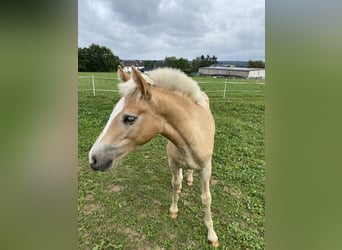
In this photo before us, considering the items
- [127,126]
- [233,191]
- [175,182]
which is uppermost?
[127,126]

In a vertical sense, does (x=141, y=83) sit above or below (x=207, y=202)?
above

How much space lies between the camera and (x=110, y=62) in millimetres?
1073

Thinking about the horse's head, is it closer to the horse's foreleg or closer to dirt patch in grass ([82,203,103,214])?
the horse's foreleg

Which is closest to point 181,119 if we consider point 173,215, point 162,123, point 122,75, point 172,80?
point 162,123

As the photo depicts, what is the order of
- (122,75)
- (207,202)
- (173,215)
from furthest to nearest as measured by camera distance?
(173,215), (207,202), (122,75)

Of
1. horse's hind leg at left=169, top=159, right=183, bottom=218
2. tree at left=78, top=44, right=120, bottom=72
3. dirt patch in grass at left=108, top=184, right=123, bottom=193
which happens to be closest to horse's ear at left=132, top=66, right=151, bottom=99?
tree at left=78, top=44, right=120, bottom=72

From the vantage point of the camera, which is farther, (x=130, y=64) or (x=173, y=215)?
(x=173, y=215)

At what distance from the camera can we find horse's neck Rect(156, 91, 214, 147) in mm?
993

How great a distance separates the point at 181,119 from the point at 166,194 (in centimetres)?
96

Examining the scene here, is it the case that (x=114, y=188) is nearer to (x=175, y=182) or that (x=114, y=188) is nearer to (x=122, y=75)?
(x=175, y=182)

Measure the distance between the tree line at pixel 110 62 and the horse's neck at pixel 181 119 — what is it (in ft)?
0.62
